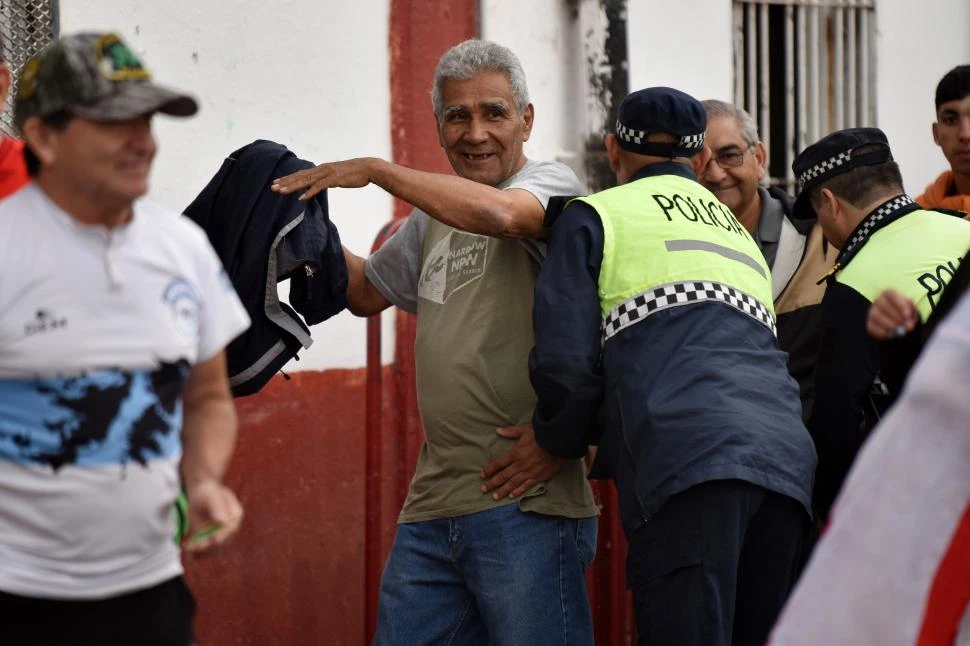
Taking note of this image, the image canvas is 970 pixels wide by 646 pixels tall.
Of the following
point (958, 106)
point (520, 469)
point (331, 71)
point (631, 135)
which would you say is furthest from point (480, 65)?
point (958, 106)

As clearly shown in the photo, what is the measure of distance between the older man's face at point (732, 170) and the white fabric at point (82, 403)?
116 inches

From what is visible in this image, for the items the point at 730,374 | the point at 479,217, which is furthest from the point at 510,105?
the point at 730,374

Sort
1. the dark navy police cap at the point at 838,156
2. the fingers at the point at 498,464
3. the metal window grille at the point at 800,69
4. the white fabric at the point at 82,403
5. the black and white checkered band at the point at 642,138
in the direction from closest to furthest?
1. the white fabric at the point at 82,403
2. the fingers at the point at 498,464
3. the black and white checkered band at the point at 642,138
4. the dark navy police cap at the point at 838,156
5. the metal window grille at the point at 800,69

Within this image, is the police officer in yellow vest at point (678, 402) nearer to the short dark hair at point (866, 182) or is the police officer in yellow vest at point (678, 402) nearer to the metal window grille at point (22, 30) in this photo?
the short dark hair at point (866, 182)

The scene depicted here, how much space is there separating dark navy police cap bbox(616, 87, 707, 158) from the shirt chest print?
472 mm

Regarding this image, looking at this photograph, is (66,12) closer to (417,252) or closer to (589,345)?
(417,252)

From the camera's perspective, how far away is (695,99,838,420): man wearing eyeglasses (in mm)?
4621

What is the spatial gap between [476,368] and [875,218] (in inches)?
51.0

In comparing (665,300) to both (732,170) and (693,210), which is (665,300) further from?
(732,170)

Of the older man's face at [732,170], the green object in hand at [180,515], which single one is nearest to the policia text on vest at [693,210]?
the older man's face at [732,170]

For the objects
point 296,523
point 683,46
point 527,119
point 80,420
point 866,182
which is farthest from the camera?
point 683,46

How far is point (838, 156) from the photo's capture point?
4.19m

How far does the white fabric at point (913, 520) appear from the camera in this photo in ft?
5.49

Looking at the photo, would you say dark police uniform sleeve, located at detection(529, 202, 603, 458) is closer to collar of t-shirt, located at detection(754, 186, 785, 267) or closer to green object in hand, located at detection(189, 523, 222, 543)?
green object in hand, located at detection(189, 523, 222, 543)
